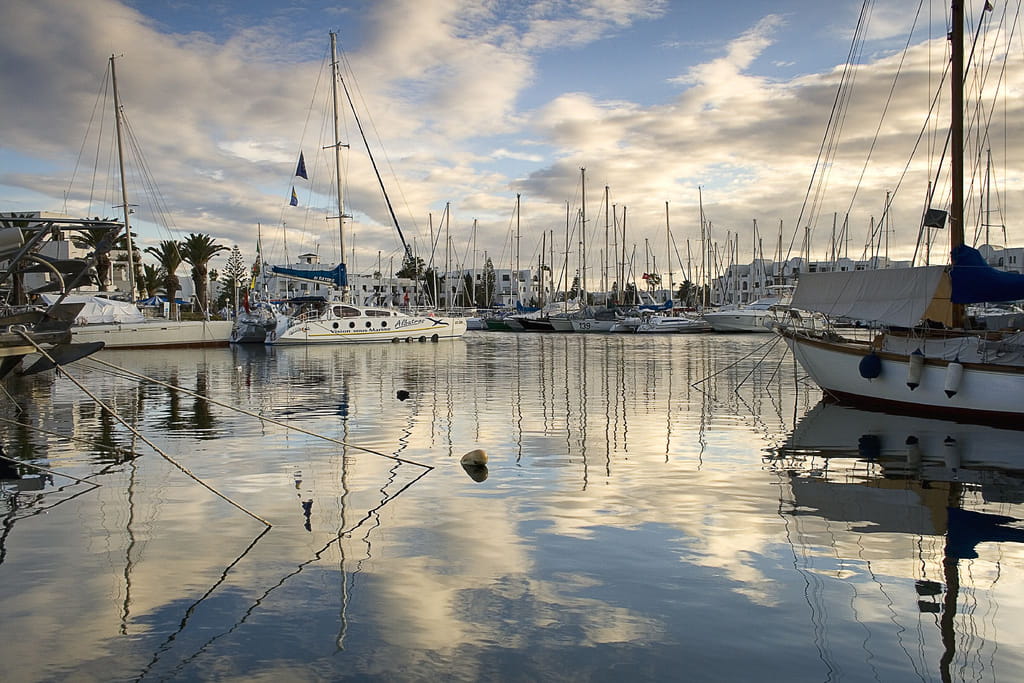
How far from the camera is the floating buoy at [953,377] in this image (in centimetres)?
1777

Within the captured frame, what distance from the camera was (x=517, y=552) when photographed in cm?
855

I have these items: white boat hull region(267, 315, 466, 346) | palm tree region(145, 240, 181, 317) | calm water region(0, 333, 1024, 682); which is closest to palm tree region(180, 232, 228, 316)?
palm tree region(145, 240, 181, 317)

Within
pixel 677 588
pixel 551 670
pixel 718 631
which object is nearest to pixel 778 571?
pixel 677 588

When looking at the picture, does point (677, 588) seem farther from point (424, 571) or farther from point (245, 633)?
point (245, 633)

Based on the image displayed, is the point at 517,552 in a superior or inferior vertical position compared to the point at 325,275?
inferior

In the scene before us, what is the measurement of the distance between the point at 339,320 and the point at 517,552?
48740mm

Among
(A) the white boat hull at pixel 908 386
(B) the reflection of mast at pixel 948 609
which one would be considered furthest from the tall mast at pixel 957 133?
(B) the reflection of mast at pixel 948 609

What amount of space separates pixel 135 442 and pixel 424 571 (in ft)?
31.6

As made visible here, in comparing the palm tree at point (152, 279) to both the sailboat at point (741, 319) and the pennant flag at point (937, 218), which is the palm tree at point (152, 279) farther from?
the pennant flag at point (937, 218)

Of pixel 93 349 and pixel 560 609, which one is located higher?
pixel 93 349

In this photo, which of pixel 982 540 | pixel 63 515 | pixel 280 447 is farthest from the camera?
pixel 280 447

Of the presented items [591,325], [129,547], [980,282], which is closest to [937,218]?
[980,282]

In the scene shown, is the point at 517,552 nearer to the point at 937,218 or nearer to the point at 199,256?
the point at 937,218

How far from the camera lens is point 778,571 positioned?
26.1ft
